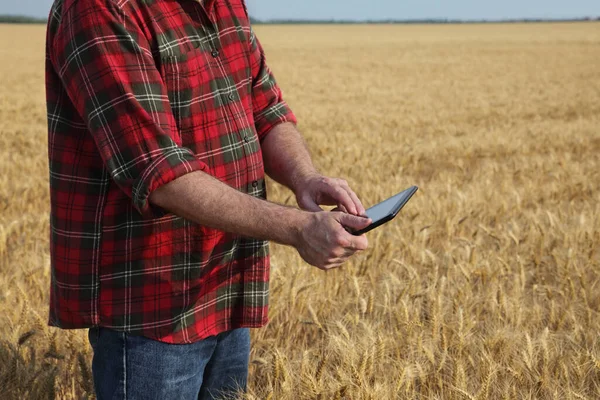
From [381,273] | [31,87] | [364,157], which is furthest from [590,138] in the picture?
[31,87]

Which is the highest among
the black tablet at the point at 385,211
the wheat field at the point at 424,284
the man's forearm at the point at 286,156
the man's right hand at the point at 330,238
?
the man's forearm at the point at 286,156

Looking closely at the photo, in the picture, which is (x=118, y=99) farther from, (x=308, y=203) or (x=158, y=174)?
(x=308, y=203)

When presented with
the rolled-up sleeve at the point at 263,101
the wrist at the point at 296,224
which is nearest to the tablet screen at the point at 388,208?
the wrist at the point at 296,224

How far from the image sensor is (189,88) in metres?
1.38

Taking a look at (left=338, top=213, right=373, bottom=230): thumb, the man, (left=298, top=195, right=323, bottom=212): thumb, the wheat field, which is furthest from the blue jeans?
(left=338, top=213, right=373, bottom=230): thumb

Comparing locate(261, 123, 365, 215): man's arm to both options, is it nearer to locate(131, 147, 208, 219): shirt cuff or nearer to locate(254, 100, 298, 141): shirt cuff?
locate(254, 100, 298, 141): shirt cuff

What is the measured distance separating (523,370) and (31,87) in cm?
1552

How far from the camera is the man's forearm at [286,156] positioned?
5.41 ft

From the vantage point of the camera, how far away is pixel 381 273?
317cm

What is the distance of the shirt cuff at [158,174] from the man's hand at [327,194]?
1.10 feet

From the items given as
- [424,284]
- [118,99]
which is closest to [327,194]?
[118,99]

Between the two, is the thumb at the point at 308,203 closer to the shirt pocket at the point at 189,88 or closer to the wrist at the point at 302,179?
the wrist at the point at 302,179

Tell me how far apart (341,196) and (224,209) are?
0.27 m

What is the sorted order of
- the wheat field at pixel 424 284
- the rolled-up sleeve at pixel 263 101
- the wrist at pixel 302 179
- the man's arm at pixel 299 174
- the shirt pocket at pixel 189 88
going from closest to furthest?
the shirt pocket at pixel 189 88 → the man's arm at pixel 299 174 → the wrist at pixel 302 179 → the rolled-up sleeve at pixel 263 101 → the wheat field at pixel 424 284
